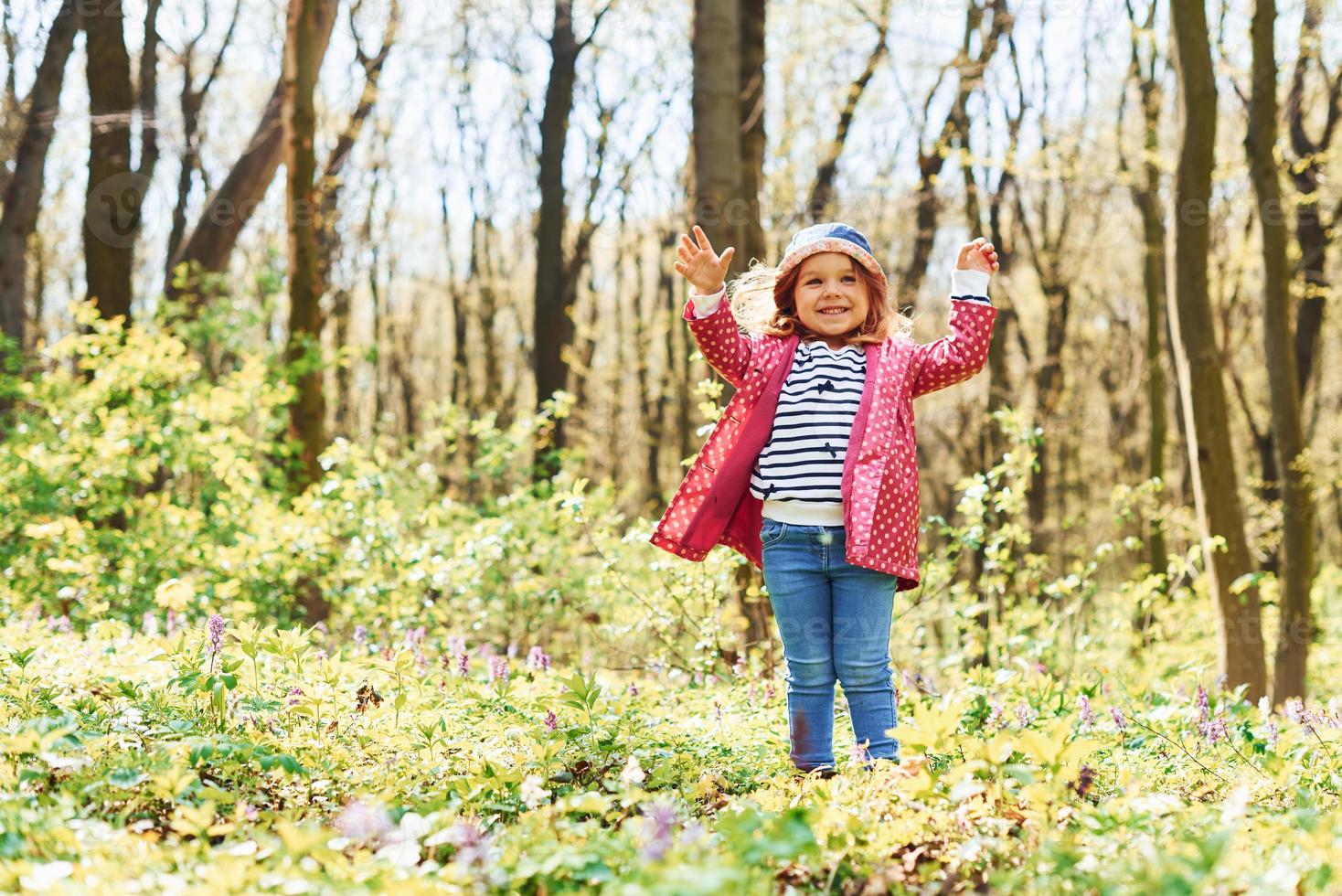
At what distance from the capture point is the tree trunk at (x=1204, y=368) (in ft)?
21.5

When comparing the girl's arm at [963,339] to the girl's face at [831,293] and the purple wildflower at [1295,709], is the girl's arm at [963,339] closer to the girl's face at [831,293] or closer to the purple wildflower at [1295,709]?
the girl's face at [831,293]

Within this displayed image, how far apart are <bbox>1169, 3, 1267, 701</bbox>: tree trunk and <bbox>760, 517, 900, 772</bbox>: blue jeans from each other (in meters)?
3.89

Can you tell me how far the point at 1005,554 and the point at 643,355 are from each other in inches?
722

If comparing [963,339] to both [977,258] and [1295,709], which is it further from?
[1295,709]

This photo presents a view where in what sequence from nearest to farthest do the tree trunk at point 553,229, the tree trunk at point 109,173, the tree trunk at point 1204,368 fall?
1. the tree trunk at point 1204,368
2. the tree trunk at point 109,173
3. the tree trunk at point 553,229

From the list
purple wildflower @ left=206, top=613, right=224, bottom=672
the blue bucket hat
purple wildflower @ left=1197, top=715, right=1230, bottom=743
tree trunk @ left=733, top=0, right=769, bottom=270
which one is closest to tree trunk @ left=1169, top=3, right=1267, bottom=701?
tree trunk @ left=733, top=0, right=769, bottom=270

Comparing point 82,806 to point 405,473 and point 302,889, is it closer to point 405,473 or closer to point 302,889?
point 302,889

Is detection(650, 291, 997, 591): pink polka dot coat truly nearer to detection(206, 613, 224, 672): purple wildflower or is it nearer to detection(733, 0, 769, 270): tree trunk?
detection(206, 613, 224, 672): purple wildflower

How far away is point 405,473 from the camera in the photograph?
299 inches

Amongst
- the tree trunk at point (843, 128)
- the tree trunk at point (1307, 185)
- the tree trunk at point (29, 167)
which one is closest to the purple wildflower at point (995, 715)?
the tree trunk at point (1307, 185)

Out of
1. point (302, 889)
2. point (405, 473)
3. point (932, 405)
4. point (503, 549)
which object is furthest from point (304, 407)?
point (932, 405)

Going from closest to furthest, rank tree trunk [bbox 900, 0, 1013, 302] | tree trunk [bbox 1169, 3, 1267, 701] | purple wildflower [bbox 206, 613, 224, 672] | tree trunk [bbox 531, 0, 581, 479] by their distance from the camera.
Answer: purple wildflower [bbox 206, 613, 224, 672], tree trunk [bbox 1169, 3, 1267, 701], tree trunk [bbox 531, 0, 581, 479], tree trunk [bbox 900, 0, 1013, 302]

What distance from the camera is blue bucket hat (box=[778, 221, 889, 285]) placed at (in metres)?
3.70

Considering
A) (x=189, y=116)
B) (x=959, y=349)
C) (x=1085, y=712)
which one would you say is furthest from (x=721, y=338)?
(x=189, y=116)
